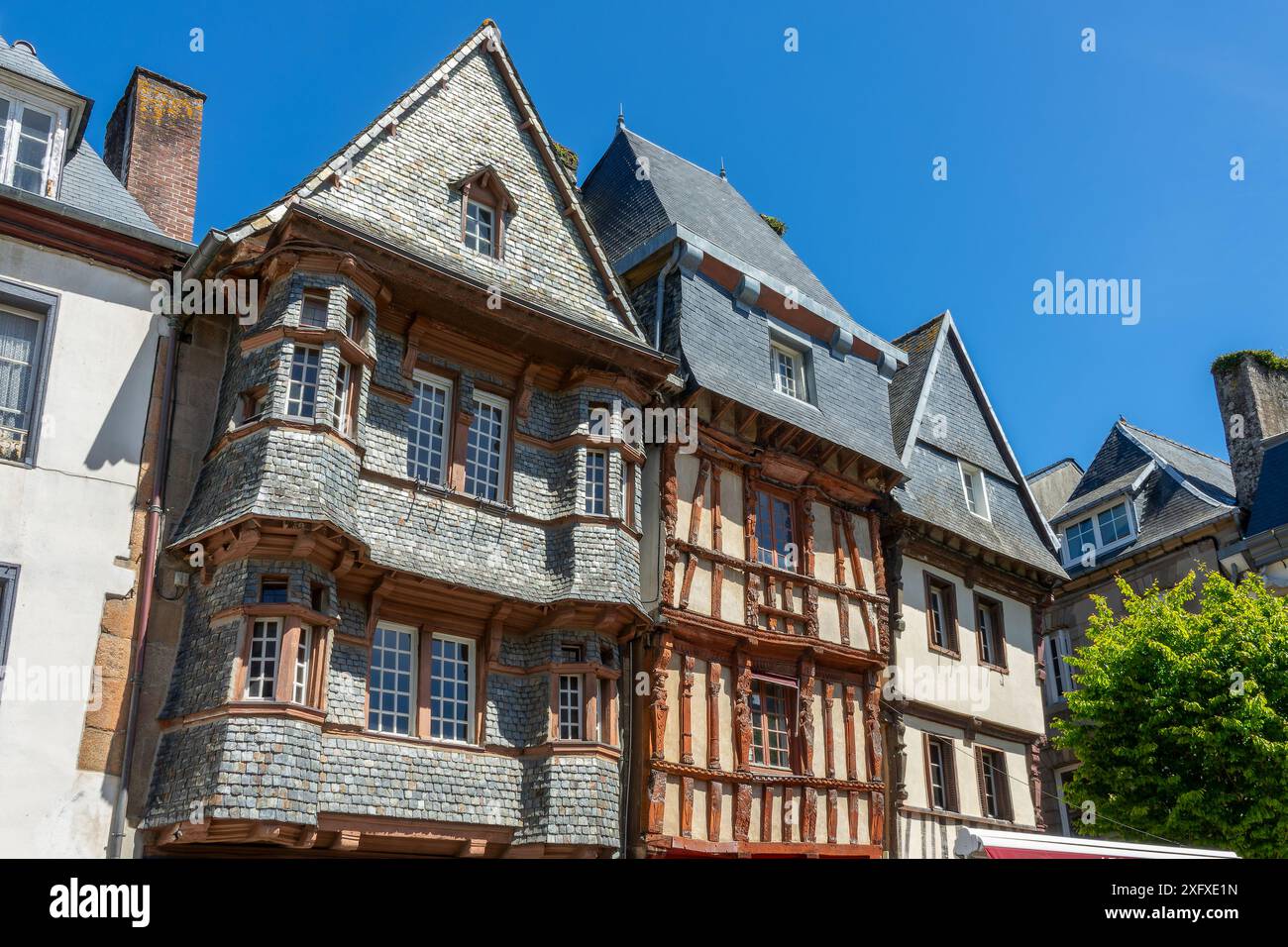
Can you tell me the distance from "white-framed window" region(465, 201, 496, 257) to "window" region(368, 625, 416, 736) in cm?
560

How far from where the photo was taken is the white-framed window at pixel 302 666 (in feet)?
43.4

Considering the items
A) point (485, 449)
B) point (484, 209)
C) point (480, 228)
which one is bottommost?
point (485, 449)

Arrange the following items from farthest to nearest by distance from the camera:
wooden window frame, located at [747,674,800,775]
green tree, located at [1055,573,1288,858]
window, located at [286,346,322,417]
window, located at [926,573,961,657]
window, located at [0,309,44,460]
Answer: window, located at [926,573,961,657], green tree, located at [1055,573,1288,858], wooden window frame, located at [747,674,800,775], window, located at [286,346,322,417], window, located at [0,309,44,460]

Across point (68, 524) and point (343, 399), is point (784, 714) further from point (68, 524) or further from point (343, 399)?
point (68, 524)

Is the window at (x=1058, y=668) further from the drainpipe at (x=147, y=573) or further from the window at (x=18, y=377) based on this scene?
the window at (x=18, y=377)

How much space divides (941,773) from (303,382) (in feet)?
41.0

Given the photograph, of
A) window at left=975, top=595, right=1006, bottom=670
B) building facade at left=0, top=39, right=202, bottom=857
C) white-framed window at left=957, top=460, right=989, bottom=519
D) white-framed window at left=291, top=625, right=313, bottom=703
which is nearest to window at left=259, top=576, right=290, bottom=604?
white-framed window at left=291, top=625, right=313, bottom=703

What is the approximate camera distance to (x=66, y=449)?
45.4 feet

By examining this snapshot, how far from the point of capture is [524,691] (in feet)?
51.2

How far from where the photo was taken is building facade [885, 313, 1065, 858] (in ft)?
66.5

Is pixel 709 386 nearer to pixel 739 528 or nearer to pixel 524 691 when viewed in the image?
pixel 739 528

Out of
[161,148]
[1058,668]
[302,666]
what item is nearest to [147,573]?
[302,666]

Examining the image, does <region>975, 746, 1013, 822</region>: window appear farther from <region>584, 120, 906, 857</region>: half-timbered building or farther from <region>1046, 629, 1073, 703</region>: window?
<region>1046, 629, 1073, 703</region>: window
